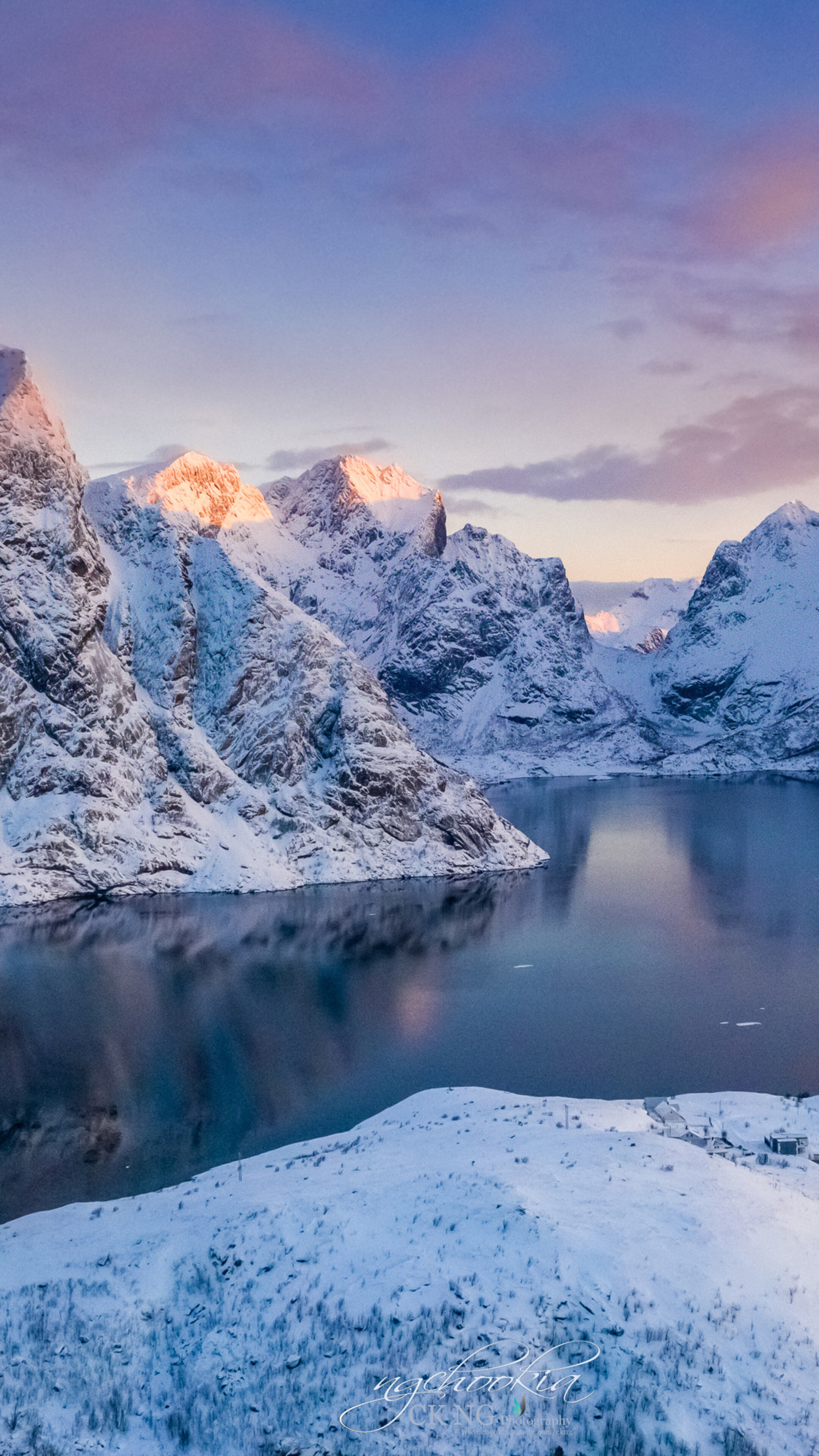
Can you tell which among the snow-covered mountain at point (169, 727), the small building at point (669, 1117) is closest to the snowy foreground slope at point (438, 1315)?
the small building at point (669, 1117)

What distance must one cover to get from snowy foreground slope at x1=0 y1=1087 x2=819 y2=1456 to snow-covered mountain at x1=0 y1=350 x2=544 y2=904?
80697mm

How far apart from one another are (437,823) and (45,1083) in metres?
80.8

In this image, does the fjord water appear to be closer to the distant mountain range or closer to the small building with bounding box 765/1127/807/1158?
the distant mountain range

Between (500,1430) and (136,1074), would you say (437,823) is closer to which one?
(136,1074)

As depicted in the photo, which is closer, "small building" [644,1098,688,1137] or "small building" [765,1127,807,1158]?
"small building" [765,1127,807,1158]

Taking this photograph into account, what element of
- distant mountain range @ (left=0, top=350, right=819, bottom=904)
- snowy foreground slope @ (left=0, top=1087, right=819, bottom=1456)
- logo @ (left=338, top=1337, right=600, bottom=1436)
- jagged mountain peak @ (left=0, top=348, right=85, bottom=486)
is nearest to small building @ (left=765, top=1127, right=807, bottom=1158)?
snowy foreground slope @ (left=0, top=1087, right=819, bottom=1456)

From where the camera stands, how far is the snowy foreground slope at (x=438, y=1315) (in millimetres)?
21141

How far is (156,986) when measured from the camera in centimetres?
7581

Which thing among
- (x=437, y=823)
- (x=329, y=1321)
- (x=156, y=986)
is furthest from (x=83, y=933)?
(x=329, y=1321)

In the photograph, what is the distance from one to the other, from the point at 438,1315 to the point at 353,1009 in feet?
158

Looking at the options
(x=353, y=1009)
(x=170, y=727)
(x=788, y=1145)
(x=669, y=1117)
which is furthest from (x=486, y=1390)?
(x=170, y=727)

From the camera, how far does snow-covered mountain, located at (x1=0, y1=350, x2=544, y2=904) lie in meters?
115

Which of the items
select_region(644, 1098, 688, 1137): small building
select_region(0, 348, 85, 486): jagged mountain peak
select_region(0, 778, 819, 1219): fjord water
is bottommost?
select_region(0, 778, 819, 1219): fjord water

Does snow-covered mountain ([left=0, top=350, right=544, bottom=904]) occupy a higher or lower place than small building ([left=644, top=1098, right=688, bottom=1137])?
higher
